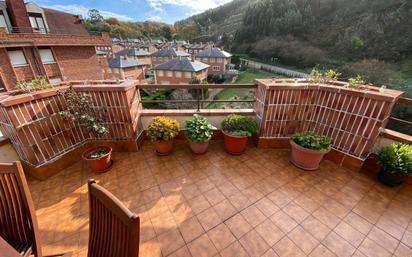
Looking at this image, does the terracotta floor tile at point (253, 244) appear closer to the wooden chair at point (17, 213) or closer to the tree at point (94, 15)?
the wooden chair at point (17, 213)

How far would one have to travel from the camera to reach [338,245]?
166 cm

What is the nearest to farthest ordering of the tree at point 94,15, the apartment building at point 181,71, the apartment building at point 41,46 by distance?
the apartment building at point 41,46 → the apartment building at point 181,71 → the tree at point 94,15

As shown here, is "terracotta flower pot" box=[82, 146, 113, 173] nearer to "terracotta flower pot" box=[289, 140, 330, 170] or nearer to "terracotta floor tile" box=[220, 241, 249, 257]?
→ "terracotta floor tile" box=[220, 241, 249, 257]

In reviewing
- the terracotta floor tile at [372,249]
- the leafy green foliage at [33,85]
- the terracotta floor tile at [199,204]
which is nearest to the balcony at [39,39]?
the leafy green foliage at [33,85]

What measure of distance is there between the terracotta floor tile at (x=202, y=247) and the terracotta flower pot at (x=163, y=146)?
1.54 meters

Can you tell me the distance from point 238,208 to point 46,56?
14267 millimetres

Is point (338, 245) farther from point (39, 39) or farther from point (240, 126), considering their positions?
point (39, 39)

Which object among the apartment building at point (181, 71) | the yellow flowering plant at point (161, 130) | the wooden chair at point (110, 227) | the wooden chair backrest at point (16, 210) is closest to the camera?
the wooden chair at point (110, 227)

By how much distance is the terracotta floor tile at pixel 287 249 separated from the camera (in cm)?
158

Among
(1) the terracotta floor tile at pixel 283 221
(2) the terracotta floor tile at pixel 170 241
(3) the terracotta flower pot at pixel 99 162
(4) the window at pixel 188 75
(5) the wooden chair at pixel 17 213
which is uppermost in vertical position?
(5) the wooden chair at pixel 17 213

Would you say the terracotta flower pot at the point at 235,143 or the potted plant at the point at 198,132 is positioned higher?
the potted plant at the point at 198,132

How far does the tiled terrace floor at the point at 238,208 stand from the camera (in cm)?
166

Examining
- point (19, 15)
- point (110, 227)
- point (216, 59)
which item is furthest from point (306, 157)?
point (216, 59)

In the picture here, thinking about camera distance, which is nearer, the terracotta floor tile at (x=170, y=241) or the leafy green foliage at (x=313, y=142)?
the terracotta floor tile at (x=170, y=241)
